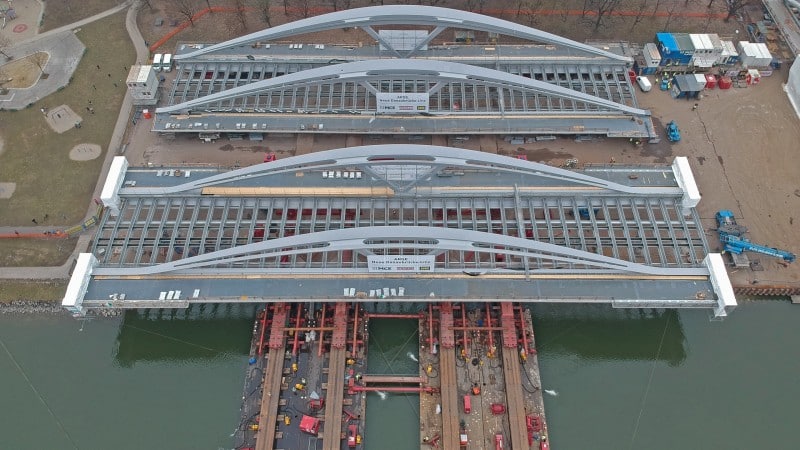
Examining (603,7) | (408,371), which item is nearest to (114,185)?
(408,371)

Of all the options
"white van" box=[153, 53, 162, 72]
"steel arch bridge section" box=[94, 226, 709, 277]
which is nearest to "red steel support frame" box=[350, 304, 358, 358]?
"steel arch bridge section" box=[94, 226, 709, 277]

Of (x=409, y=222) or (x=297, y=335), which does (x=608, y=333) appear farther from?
(x=297, y=335)

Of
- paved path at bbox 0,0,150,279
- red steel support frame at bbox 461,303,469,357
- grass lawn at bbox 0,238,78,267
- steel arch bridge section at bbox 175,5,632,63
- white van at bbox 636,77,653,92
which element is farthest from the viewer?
white van at bbox 636,77,653,92

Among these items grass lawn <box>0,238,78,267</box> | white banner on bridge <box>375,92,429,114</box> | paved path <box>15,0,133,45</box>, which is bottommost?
grass lawn <box>0,238,78,267</box>

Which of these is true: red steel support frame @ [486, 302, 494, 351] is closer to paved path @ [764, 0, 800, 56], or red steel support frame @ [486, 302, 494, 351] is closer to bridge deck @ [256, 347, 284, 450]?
bridge deck @ [256, 347, 284, 450]

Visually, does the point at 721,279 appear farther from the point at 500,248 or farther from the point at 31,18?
the point at 31,18

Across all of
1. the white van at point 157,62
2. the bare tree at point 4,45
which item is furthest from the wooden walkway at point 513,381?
the bare tree at point 4,45

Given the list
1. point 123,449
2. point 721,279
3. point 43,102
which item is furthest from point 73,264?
point 721,279
